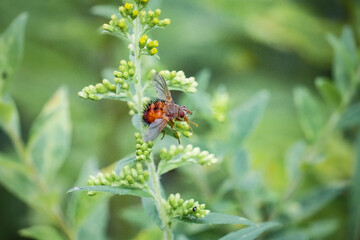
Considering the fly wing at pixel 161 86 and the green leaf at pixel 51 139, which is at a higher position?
the green leaf at pixel 51 139

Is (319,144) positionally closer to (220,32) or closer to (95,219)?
(95,219)

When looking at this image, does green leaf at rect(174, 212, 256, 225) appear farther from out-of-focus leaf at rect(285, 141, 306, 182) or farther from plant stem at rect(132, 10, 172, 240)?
out-of-focus leaf at rect(285, 141, 306, 182)

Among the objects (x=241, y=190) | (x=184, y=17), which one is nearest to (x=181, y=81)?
(x=241, y=190)

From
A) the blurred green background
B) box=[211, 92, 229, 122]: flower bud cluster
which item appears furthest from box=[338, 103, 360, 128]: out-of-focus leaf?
the blurred green background

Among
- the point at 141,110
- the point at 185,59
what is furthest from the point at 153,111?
the point at 185,59

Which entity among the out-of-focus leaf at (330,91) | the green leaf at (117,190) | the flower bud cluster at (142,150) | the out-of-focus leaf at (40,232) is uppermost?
the out-of-focus leaf at (330,91)

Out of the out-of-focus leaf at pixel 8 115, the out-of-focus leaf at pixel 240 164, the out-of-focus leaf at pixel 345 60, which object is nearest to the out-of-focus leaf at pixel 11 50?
the out-of-focus leaf at pixel 8 115

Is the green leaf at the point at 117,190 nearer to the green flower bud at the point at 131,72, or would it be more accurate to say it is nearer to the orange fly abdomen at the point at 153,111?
the orange fly abdomen at the point at 153,111

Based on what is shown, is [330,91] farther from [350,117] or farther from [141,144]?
[141,144]
